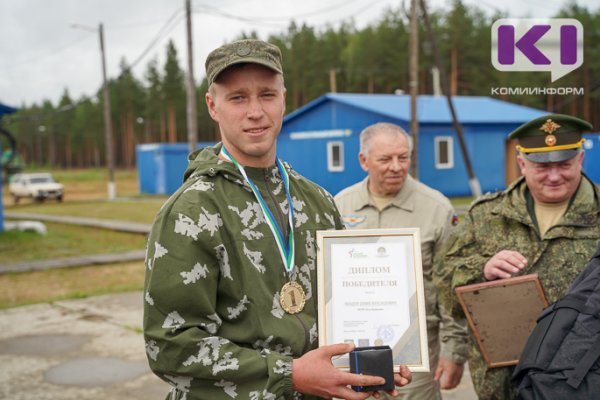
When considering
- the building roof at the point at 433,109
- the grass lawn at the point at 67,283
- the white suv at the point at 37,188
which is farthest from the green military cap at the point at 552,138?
the white suv at the point at 37,188

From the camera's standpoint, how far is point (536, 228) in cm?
288

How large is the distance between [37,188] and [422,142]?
842 inches

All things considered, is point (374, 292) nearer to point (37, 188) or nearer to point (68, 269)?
point (68, 269)

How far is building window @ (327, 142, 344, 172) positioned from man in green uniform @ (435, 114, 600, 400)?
2294 cm

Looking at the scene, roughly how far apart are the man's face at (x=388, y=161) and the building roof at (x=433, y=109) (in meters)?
21.0

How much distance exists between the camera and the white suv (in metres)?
34.3

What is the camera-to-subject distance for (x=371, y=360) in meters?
1.89

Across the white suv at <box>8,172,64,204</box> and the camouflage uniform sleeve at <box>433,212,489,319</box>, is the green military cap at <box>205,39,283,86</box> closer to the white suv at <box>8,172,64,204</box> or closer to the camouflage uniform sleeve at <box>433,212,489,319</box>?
the camouflage uniform sleeve at <box>433,212,489,319</box>

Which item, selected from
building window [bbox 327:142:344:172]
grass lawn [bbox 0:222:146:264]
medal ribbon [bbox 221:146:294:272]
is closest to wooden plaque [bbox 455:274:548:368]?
medal ribbon [bbox 221:146:294:272]

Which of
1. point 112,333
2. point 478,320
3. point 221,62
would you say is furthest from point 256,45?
point 112,333

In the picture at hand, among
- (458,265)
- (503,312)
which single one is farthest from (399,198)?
(503,312)

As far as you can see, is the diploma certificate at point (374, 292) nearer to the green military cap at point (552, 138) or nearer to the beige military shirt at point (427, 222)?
the green military cap at point (552, 138)

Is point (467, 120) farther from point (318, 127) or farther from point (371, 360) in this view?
point (371, 360)

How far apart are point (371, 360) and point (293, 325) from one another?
0.90 ft
